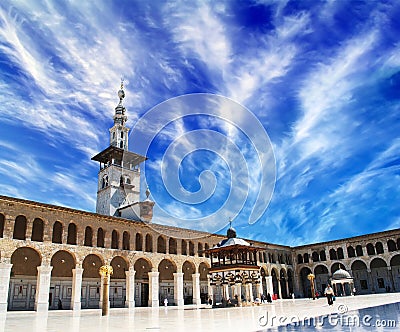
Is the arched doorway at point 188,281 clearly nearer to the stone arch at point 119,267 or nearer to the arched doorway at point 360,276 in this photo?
the stone arch at point 119,267

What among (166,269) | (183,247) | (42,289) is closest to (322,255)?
(183,247)

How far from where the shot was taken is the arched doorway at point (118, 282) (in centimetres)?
3148

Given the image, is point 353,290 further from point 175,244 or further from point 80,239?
point 80,239

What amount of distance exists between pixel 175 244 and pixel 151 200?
793cm

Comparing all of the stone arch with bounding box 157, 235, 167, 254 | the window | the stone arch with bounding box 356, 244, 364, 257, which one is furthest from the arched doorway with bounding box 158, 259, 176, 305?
the window

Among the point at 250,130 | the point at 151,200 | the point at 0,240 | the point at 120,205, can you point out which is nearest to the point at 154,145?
the point at 250,130

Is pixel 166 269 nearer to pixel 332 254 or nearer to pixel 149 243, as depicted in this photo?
pixel 149 243

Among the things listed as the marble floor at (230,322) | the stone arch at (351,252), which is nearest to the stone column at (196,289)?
the marble floor at (230,322)

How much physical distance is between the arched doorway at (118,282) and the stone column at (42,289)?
711cm

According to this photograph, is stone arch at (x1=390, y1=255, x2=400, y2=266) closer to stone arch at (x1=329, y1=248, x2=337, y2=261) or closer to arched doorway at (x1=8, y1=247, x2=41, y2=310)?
stone arch at (x1=329, y1=248, x2=337, y2=261)

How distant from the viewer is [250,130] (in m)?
16.4

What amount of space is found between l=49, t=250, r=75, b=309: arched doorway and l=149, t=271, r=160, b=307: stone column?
22.6 feet

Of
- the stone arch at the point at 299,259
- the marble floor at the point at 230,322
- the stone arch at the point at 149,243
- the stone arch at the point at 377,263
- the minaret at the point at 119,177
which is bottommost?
the marble floor at the point at 230,322

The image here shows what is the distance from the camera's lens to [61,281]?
29.0m
